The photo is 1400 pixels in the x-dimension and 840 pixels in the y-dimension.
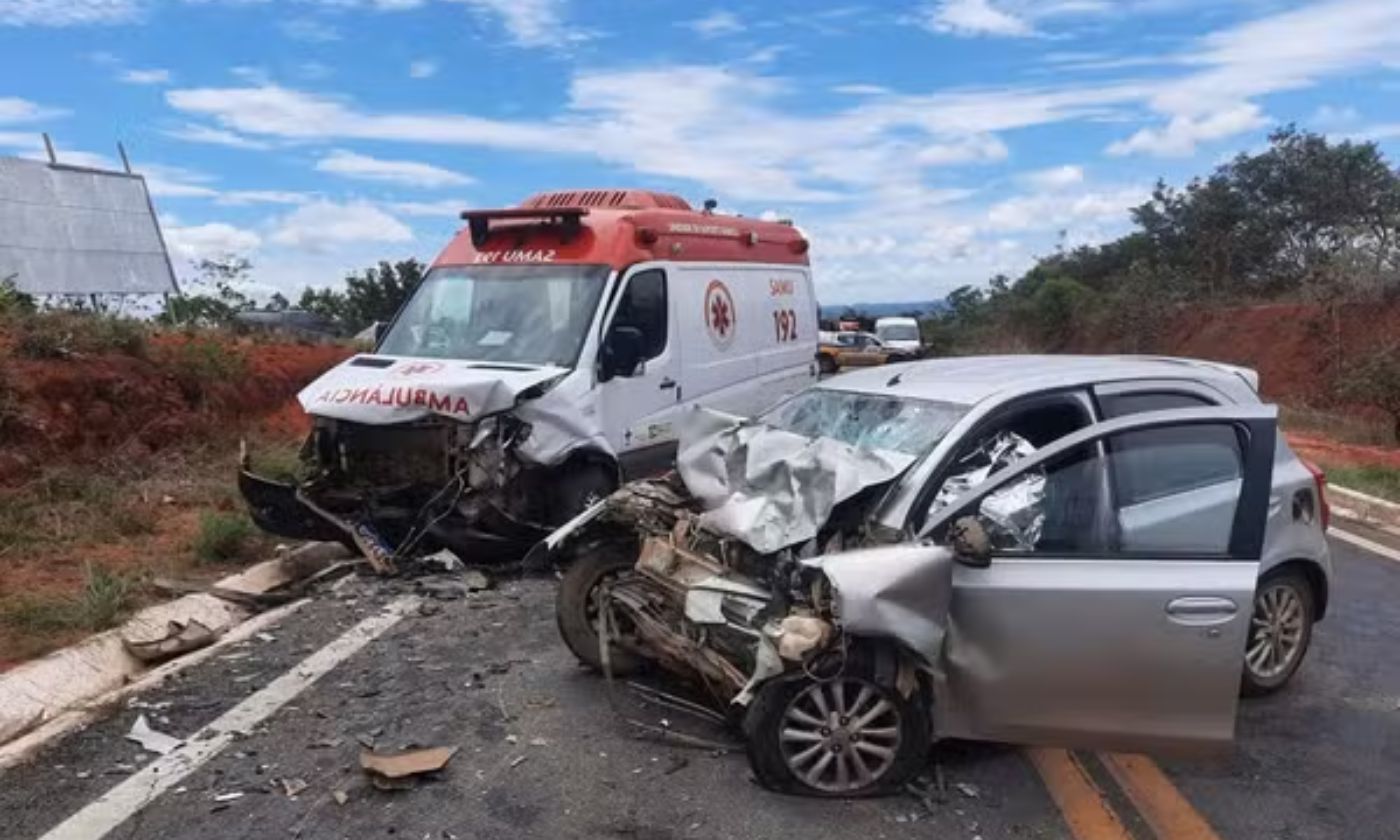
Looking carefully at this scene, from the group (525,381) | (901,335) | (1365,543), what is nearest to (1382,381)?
(1365,543)

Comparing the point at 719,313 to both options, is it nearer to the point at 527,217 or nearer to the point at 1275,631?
the point at 527,217

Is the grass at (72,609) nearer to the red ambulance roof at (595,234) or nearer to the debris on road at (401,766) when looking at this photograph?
the debris on road at (401,766)

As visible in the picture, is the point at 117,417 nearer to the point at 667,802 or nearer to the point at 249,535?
the point at 249,535

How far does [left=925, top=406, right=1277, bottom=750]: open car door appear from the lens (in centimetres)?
401

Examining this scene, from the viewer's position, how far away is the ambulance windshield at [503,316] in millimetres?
8172

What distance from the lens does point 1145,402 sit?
507cm

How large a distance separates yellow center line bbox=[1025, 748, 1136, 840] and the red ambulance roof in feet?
16.6

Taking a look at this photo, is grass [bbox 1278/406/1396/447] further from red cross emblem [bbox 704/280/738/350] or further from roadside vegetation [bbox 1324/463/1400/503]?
red cross emblem [bbox 704/280/738/350]

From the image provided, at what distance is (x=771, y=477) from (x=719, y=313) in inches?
200

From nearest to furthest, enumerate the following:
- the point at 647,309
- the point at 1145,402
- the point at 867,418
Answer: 1. the point at 1145,402
2. the point at 867,418
3. the point at 647,309

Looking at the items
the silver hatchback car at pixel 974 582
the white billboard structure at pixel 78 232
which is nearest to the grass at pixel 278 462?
the silver hatchback car at pixel 974 582

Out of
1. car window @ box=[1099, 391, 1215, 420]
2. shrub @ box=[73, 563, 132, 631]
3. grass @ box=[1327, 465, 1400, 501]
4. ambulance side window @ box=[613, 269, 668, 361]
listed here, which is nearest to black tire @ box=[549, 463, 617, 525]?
ambulance side window @ box=[613, 269, 668, 361]

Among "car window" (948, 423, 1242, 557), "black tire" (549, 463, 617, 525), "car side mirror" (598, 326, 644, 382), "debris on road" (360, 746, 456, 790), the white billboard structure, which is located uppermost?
the white billboard structure

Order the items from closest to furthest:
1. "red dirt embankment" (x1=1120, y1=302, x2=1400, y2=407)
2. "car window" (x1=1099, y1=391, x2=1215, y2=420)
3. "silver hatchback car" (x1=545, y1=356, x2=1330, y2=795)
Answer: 1. "silver hatchback car" (x1=545, y1=356, x2=1330, y2=795)
2. "car window" (x1=1099, y1=391, x2=1215, y2=420)
3. "red dirt embankment" (x1=1120, y1=302, x2=1400, y2=407)
